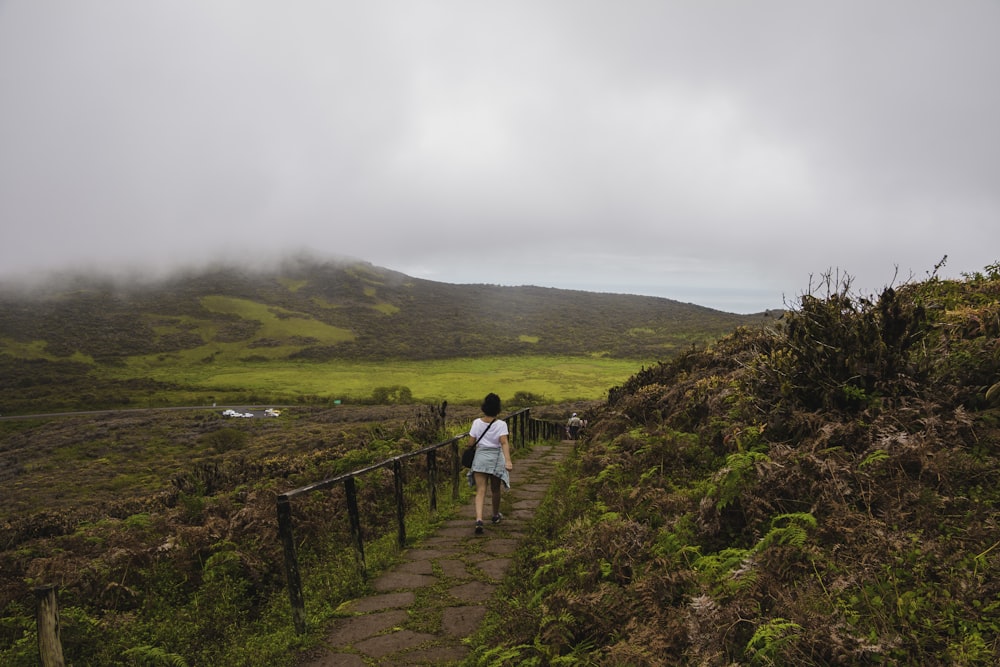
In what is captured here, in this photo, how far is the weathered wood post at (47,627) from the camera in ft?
12.1

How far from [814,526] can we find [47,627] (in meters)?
5.56

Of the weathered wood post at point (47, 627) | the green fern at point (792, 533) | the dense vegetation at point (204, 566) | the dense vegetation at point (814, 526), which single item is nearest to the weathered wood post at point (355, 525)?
the dense vegetation at point (204, 566)

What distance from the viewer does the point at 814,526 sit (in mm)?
3572

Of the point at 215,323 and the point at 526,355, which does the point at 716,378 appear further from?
the point at 215,323

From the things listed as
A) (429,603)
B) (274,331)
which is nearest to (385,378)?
(274,331)

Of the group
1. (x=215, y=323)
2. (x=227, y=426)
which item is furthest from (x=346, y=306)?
(x=227, y=426)

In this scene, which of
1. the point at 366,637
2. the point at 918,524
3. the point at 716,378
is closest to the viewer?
the point at 918,524

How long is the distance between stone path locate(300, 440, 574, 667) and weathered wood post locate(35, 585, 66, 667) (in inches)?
70.3

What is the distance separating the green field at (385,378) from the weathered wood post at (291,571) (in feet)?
160

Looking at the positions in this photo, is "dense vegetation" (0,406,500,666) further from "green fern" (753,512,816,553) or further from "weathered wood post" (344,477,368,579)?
"green fern" (753,512,816,553)

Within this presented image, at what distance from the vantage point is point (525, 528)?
24.0 feet

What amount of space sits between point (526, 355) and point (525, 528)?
86.6 meters

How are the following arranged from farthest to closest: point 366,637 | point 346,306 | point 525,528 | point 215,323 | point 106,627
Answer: point 346,306 → point 215,323 → point 525,528 → point 106,627 → point 366,637

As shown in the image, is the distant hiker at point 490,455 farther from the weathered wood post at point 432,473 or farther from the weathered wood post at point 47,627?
the weathered wood post at point 47,627
